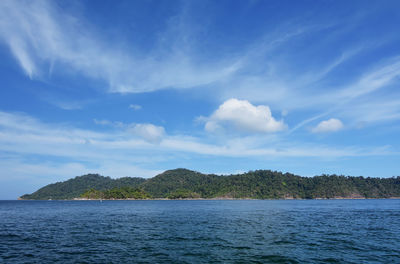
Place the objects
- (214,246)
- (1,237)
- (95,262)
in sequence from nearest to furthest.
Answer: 1. (95,262)
2. (214,246)
3. (1,237)

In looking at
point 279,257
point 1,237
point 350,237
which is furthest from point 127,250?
point 350,237

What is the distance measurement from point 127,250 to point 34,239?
19150mm

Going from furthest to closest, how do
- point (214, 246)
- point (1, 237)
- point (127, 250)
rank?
point (1, 237), point (214, 246), point (127, 250)

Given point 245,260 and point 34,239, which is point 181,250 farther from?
point 34,239

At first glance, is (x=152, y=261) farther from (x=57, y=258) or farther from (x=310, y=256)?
(x=310, y=256)

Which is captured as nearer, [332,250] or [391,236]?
[332,250]

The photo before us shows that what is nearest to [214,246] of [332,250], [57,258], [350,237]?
[332,250]

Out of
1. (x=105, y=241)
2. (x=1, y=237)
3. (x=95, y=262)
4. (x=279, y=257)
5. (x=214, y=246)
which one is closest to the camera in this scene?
(x=95, y=262)

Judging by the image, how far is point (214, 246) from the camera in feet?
114

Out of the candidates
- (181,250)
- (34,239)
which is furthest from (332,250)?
(34,239)

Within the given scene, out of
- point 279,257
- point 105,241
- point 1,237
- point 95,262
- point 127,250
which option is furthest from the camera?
point 1,237

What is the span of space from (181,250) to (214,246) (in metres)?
4.84

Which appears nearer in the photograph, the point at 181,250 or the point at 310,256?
the point at 310,256

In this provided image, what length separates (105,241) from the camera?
1544 inches
